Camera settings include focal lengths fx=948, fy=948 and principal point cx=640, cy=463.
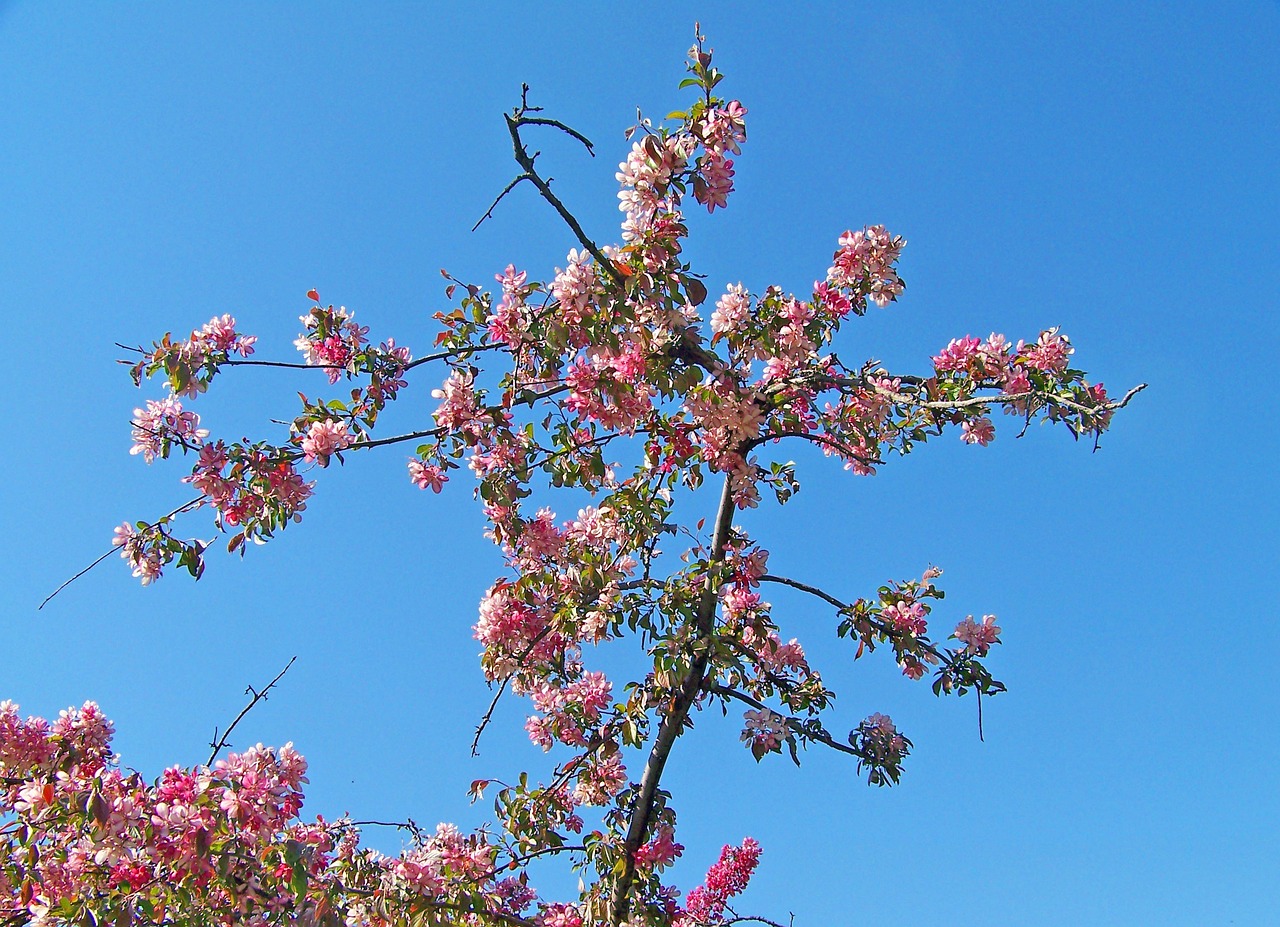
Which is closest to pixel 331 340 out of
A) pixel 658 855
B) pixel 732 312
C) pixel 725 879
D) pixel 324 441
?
pixel 324 441

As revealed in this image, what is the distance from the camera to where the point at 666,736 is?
458 centimetres

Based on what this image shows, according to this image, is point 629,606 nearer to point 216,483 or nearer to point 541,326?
point 541,326

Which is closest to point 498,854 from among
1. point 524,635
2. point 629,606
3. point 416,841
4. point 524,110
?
point 416,841

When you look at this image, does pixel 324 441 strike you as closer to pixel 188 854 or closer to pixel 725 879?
pixel 188 854

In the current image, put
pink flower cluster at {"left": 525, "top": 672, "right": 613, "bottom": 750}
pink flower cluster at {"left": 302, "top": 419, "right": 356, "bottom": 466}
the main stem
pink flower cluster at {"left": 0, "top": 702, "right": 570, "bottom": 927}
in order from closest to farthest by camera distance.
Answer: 1. pink flower cluster at {"left": 0, "top": 702, "right": 570, "bottom": 927}
2. pink flower cluster at {"left": 302, "top": 419, "right": 356, "bottom": 466}
3. the main stem
4. pink flower cluster at {"left": 525, "top": 672, "right": 613, "bottom": 750}

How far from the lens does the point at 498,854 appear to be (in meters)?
4.62

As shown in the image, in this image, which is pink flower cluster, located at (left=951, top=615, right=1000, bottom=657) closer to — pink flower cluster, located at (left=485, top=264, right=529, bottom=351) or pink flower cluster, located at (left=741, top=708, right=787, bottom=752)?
pink flower cluster, located at (left=741, top=708, right=787, bottom=752)

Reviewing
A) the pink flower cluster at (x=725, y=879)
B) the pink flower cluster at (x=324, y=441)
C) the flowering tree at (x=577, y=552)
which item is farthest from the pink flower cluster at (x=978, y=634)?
the pink flower cluster at (x=324, y=441)

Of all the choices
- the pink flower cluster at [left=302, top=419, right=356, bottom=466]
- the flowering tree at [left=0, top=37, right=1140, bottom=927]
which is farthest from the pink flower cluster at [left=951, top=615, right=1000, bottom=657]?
the pink flower cluster at [left=302, top=419, right=356, bottom=466]

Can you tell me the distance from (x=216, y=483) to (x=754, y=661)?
2.74 meters

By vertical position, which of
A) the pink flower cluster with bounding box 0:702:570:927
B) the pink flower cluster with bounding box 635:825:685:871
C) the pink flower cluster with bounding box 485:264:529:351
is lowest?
the pink flower cluster with bounding box 0:702:570:927

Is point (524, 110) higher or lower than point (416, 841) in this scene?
higher

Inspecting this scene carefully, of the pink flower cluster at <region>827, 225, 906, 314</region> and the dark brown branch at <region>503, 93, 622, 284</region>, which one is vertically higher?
the pink flower cluster at <region>827, 225, 906, 314</region>

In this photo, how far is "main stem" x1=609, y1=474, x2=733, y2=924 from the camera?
4410 millimetres
